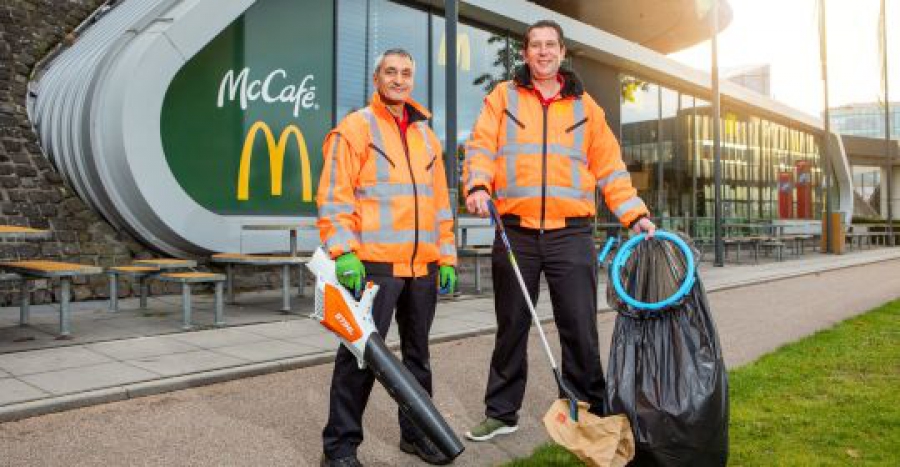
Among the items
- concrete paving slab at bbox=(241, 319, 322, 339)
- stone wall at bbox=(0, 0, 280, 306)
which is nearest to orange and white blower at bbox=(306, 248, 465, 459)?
concrete paving slab at bbox=(241, 319, 322, 339)

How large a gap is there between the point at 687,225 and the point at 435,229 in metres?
19.4

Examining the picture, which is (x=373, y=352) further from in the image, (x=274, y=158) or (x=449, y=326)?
(x=274, y=158)

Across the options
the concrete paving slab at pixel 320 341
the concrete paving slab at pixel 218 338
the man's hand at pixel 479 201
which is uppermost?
the man's hand at pixel 479 201

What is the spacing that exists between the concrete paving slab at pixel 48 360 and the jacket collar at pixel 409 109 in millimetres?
3410

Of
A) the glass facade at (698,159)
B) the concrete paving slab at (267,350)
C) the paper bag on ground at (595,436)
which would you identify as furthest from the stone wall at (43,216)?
the glass facade at (698,159)

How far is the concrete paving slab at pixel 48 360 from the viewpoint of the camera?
17.0 ft

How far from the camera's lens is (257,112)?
10.7m

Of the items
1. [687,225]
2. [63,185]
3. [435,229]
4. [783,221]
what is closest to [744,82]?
[783,221]

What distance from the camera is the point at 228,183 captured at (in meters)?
10.3

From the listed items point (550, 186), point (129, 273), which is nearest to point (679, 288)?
point (550, 186)

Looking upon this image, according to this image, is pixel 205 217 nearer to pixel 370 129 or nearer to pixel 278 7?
pixel 278 7

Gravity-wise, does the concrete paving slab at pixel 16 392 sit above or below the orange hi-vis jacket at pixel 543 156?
below

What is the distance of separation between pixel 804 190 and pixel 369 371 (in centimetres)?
3148

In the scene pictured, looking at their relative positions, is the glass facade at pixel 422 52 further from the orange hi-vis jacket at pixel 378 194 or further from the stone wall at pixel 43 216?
the orange hi-vis jacket at pixel 378 194
